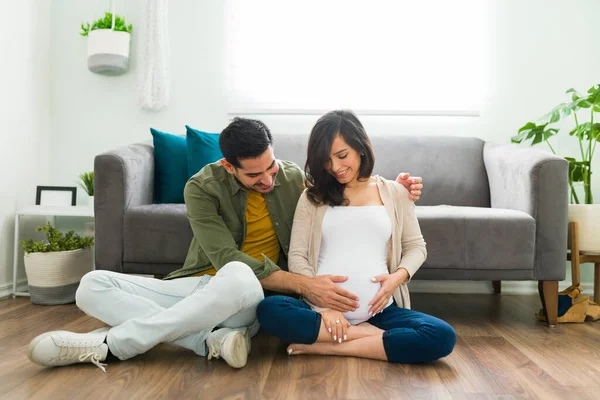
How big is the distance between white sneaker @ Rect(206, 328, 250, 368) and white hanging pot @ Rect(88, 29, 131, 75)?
1.93 meters

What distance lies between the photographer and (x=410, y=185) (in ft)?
5.95

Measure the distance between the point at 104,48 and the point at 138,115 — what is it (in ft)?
1.33

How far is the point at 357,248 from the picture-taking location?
1.70 meters

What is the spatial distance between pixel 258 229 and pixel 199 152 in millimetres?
803

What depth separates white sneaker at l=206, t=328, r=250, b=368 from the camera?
59.8 inches

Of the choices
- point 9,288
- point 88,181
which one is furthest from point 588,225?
point 9,288

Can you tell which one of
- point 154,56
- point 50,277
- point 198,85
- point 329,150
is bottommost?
point 50,277

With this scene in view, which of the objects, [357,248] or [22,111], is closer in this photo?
[357,248]

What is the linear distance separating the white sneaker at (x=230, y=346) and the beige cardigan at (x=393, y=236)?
28cm

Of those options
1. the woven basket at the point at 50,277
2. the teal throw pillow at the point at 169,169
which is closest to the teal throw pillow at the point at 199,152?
the teal throw pillow at the point at 169,169

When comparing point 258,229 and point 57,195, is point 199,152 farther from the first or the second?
point 57,195

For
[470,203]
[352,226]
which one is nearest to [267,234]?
[352,226]

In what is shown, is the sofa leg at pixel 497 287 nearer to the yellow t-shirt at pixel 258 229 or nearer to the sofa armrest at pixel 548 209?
the sofa armrest at pixel 548 209

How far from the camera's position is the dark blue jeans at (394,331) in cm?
155
